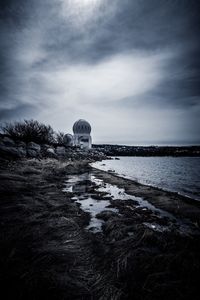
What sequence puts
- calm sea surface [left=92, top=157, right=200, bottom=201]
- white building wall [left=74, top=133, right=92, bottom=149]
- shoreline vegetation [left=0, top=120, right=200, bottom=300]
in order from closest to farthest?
shoreline vegetation [left=0, top=120, right=200, bottom=300]
calm sea surface [left=92, top=157, right=200, bottom=201]
white building wall [left=74, top=133, right=92, bottom=149]

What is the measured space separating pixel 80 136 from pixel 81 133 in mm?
1812

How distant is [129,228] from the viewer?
4.43 m

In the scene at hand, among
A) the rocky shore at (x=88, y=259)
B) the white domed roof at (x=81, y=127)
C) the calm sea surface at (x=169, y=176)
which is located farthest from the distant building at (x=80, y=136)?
the rocky shore at (x=88, y=259)

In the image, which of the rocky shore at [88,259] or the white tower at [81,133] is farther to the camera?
the white tower at [81,133]

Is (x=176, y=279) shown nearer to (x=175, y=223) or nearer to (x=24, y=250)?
(x=24, y=250)

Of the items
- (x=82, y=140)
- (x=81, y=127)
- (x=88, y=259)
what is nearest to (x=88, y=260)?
(x=88, y=259)

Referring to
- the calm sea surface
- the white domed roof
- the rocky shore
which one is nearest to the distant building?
the white domed roof

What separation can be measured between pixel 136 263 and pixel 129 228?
5.27 feet

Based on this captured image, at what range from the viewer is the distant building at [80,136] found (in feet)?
271

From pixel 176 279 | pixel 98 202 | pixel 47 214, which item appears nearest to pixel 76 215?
pixel 47 214

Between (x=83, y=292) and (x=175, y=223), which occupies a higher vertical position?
(x=83, y=292)

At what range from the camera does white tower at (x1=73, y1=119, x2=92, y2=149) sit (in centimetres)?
8256

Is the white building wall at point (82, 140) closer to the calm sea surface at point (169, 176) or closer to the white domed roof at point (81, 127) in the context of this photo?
the white domed roof at point (81, 127)

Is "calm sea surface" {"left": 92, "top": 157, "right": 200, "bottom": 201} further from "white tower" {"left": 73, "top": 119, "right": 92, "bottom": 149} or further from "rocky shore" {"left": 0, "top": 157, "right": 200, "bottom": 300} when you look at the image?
"white tower" {"left": 73, "top": 119, "right": 92, "bottom": 149}
